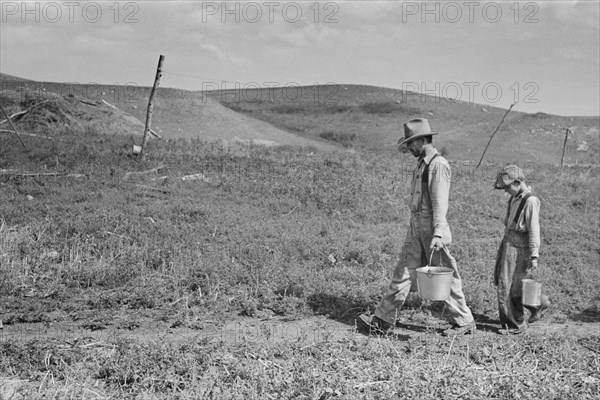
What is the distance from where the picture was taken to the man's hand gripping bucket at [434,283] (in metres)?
6.31

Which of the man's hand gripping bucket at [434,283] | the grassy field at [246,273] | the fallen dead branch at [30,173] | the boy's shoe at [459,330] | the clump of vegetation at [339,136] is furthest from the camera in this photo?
the clump of vegetation at [339,136]

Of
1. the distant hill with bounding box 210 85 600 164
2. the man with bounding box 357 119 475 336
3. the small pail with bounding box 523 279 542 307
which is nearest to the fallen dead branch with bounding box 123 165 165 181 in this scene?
the man with bounding box 357 119 475 336

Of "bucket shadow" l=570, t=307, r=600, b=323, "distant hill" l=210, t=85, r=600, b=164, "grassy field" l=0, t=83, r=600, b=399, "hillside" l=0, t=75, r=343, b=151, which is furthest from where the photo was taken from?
"distant hill" l=210, t=85, r=600, b=164

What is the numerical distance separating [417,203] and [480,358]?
5.51ft

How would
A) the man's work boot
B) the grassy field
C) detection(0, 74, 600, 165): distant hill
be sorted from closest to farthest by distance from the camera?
the grassy field, the man's work boot, detection(0, 74, 600, 165): distant hill

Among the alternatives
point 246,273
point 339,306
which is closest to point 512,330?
point 339,306

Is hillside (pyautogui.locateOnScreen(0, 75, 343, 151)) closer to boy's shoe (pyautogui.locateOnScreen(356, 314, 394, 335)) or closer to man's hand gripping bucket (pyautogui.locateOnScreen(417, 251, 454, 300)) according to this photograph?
boy's shoe (pyautogui.locateOnScreen(356, 314, 394, 335))

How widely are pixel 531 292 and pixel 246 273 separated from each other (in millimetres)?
3373

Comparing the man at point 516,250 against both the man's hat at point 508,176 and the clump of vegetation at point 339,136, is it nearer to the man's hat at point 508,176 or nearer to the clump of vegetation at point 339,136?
the man's hat at point 508,176

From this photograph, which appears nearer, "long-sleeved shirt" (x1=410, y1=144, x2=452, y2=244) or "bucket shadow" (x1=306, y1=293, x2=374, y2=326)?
"long-sleeved shirt" (x1=410, y1=144, x2=452, y2=244)

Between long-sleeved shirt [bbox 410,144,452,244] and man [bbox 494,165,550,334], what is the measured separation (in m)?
0.82

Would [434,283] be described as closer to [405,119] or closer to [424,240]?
[424,240]

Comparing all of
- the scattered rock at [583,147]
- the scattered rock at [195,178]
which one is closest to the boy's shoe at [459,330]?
the scattered rock at [195,178]

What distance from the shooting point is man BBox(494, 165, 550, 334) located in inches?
281
